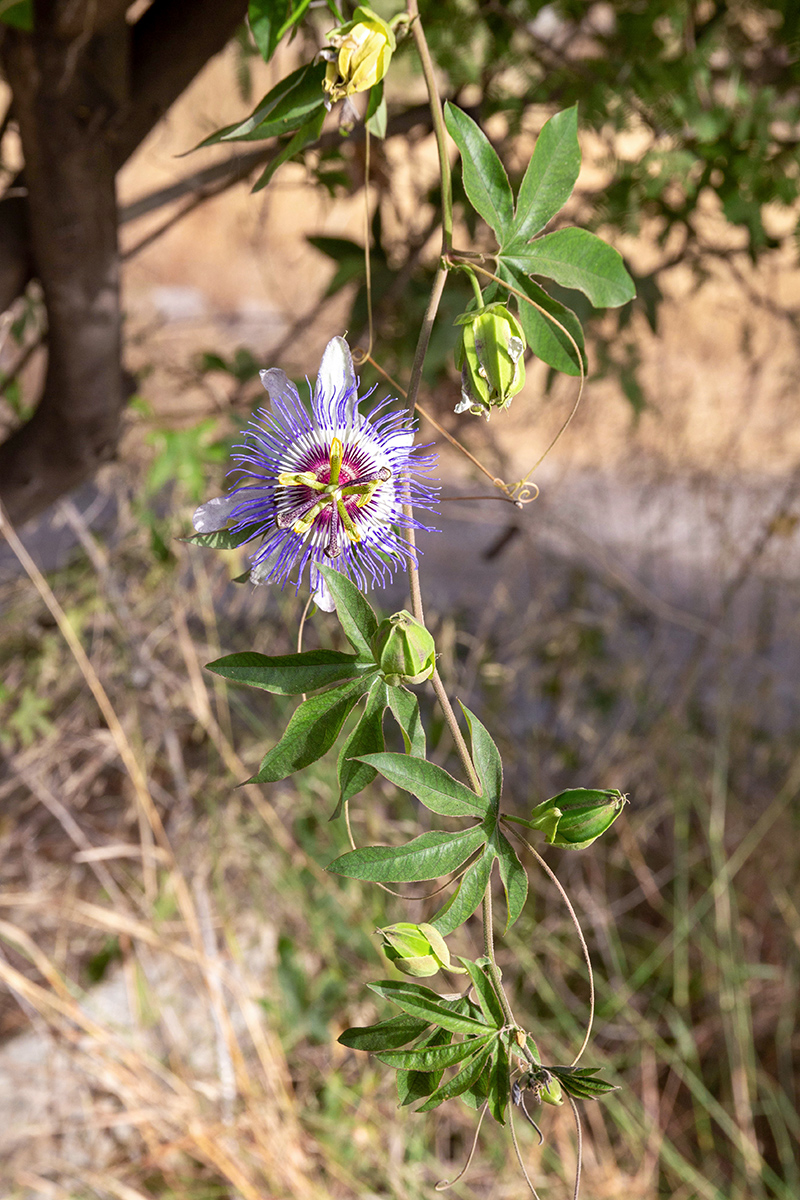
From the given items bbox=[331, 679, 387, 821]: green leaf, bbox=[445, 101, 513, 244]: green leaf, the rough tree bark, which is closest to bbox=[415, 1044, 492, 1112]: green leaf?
bbox=[331, 679, 387, 821]: green leaf

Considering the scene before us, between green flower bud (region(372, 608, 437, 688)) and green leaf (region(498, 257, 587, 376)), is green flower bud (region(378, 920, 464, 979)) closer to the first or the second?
green flower bud (region(372, 608, 437, 688))

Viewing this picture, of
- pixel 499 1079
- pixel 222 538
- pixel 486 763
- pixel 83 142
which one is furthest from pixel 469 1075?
pixel 83 142

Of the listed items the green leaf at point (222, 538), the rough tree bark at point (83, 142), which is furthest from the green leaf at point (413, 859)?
the rough tree bark at point (83, 142)

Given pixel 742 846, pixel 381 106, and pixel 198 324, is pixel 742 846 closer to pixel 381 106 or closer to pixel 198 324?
pixel 381 106

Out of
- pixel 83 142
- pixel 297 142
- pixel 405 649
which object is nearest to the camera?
pixel 405 649

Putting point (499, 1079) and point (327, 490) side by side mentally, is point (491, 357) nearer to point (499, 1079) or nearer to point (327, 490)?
point (327, 490)

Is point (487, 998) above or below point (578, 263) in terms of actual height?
below
